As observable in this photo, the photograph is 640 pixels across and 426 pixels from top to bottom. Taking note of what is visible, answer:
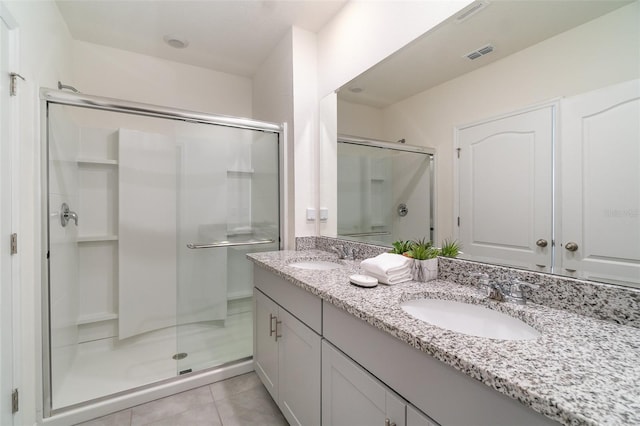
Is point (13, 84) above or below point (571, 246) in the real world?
above

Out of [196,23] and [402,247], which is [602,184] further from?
[196,23]

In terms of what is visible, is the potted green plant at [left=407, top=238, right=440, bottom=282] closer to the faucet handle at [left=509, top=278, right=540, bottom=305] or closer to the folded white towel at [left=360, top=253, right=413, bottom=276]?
the folded white towel at [left=360, top=253, right=413, bottom=276]

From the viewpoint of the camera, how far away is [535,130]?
3.19ft

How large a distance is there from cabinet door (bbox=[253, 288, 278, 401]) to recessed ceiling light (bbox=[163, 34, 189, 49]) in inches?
80.3

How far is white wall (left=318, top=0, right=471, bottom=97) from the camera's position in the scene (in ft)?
4.47

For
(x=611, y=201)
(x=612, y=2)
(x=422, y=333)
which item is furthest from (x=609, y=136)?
(x=422, y=333)

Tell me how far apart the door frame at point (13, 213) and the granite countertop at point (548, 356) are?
4.80ft

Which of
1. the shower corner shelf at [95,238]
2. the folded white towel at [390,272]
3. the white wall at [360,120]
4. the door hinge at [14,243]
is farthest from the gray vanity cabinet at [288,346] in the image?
the shower corner shelf at [95,238]

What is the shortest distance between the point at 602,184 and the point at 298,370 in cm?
130

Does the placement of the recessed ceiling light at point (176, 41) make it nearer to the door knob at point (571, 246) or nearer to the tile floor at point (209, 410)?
the tile floor at point (209, 410)

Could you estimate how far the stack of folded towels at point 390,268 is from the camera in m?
1.15

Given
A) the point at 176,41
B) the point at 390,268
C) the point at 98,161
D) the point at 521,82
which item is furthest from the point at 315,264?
the point at 176,41

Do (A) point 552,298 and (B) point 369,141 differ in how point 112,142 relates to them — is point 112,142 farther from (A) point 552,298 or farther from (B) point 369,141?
(A) point 552,298

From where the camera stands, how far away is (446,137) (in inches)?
51.0
